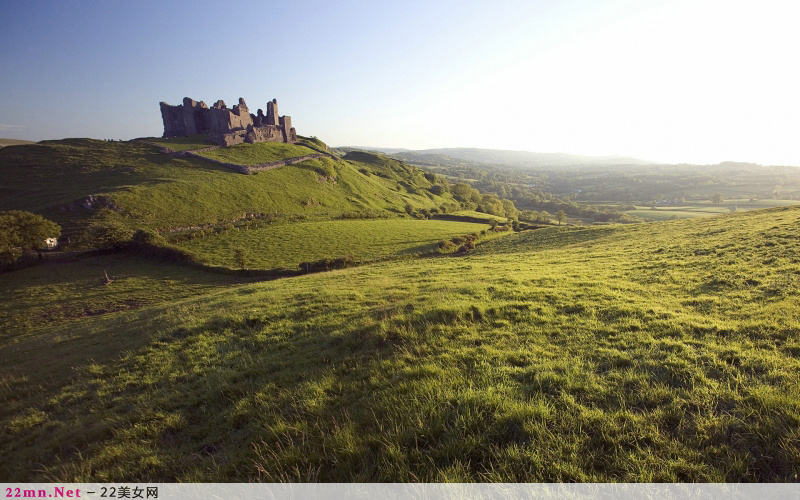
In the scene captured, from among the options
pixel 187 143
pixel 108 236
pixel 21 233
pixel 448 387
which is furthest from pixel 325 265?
pixel 187 143

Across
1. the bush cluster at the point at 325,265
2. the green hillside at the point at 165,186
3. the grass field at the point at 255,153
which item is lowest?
the bush cluster at the point at 325,265

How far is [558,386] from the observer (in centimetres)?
A: 598

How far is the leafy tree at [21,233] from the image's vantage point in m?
31.9

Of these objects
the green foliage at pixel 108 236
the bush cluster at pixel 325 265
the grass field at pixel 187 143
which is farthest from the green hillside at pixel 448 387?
the grass field at pixel 187 143

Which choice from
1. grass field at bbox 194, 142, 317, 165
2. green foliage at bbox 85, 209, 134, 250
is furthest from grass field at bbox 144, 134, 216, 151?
green foliage at bbox 85, 209, 134, 250

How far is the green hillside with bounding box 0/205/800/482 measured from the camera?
4.32 m

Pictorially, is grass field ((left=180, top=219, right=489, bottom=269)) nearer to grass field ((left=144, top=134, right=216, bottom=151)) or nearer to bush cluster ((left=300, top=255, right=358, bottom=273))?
bush cluster ((left=300, top=255, right=358, bottom=273))

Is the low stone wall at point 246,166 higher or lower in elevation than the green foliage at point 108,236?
higher

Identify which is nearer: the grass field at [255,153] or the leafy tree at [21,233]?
the leafy tree at [21,233]

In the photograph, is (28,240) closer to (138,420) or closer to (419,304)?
(138,420)

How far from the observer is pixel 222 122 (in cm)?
9162

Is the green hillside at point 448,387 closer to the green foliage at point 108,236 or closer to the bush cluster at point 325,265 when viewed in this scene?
the bush cluster at point 325,265

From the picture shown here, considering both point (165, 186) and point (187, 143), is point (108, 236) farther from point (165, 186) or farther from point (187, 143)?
point (187, 143)

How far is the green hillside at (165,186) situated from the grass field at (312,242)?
8005 mm
